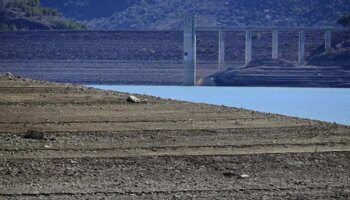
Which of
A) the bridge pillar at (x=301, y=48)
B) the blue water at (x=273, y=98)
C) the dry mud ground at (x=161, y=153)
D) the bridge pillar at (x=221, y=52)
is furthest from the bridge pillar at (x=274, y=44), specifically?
the dry mud ground at (x=161, y=153)

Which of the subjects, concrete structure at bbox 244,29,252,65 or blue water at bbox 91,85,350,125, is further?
concrete structure at bbox 244,29,252,65

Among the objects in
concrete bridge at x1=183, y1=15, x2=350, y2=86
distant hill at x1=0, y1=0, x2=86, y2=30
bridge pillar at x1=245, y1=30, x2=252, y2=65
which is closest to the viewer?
concrete bridge at x1=183, y1=15, x2=350, y2=86

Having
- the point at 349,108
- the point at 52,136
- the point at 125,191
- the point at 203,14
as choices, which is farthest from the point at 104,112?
the point at 203,14

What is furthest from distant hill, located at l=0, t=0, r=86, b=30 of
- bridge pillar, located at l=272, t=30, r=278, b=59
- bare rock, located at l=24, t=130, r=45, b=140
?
bare rock, located at l=24, t=130, r=45, b=140

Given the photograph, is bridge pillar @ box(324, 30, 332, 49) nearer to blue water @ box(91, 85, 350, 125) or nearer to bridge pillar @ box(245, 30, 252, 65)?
bridge pillar @ box(245, 30, 252, 65)

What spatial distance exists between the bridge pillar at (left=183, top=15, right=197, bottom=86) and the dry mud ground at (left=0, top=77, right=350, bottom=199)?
40.1 metres

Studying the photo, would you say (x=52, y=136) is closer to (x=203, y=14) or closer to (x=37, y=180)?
(x=37, y=180)

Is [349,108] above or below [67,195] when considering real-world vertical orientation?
below

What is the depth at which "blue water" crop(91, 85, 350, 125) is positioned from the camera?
3195 cm

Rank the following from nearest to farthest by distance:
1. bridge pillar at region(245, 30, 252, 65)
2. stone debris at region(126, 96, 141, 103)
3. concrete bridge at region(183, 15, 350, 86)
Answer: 1. stone debris at region(126, 96, 141, 103)
2. concrete bridge at region(183, 15, 350, 86)
3. bridge pillar at region(245, 30, 252, 65)

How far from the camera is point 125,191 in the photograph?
11297 millimetres

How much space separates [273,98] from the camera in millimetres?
43188

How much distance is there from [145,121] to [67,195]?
5524 mm

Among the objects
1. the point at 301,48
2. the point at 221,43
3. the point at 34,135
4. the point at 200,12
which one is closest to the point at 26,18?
the point at 221,43
